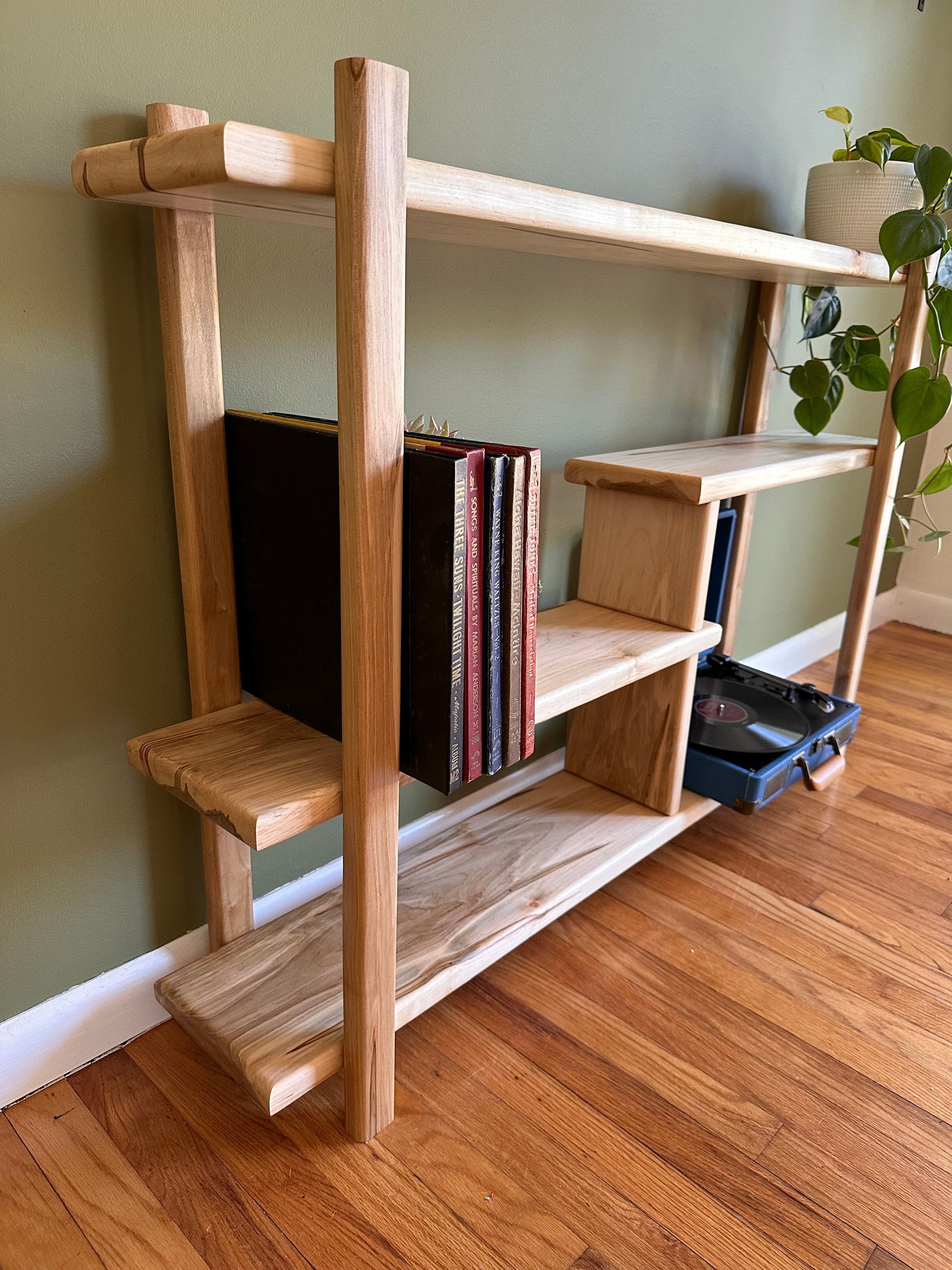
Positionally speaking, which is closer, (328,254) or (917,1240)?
(917,1240)

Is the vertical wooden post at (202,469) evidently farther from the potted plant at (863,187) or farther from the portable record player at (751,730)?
the potted plant at (863,187)

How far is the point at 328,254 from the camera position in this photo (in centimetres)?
105

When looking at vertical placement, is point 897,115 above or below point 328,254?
above

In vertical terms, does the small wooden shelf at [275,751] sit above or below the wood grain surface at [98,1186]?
above

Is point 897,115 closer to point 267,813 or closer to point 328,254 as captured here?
point 328,254

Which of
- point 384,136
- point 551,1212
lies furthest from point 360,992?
point 384,136

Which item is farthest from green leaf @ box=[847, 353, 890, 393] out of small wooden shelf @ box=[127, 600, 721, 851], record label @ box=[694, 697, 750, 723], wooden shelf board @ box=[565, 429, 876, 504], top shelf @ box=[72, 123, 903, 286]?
small wooden shelf @ box=[127, 600, 721, 851]

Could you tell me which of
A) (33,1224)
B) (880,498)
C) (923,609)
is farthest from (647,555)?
(923,609)

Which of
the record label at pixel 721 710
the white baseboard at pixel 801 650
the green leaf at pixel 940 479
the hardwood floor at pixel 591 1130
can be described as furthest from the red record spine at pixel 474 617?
the white baseboard at pixel 801 650

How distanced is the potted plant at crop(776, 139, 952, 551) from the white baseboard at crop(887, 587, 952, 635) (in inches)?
39.9

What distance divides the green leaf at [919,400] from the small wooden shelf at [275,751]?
64cm

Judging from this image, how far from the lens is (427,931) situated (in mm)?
1132

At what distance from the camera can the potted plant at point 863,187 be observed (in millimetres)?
1471

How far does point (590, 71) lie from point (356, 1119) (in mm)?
1375
